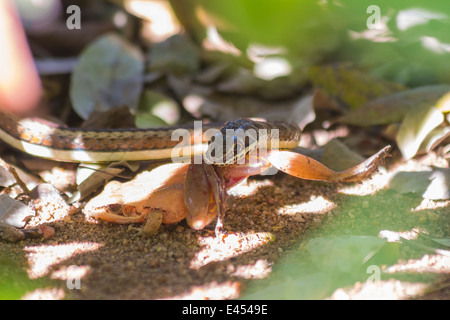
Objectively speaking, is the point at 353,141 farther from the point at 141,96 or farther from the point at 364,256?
the point at 141,96

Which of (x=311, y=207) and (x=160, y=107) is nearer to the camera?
(x=311, y=207)

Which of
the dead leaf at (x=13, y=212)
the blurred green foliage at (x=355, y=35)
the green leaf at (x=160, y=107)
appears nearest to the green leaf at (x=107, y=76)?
the green leaf at (x=160, y=107)

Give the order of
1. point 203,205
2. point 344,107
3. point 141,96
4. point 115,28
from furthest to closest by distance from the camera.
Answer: point 115,28, point 141,96, point 344,107, point 203,205

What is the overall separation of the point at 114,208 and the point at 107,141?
30.5 inches

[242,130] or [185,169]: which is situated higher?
[242,130]

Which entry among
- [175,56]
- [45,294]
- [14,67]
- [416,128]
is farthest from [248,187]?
[175,56]

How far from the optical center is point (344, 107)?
13.6 ft

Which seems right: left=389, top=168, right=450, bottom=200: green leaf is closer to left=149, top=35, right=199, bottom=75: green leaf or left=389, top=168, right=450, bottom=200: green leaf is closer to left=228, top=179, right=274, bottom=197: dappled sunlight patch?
left=228, top=179, right=274, bottom=197: dappled sunlight patch

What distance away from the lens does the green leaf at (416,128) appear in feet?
10.5

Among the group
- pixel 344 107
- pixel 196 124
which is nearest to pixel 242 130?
pixel 196 124

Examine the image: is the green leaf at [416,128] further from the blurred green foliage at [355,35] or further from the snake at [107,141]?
the snake at [107,141]

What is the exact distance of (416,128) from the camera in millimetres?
3240

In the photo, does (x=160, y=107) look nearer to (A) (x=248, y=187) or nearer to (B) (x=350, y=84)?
(A) (x=248, y=187)

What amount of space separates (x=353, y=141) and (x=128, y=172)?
187cm
